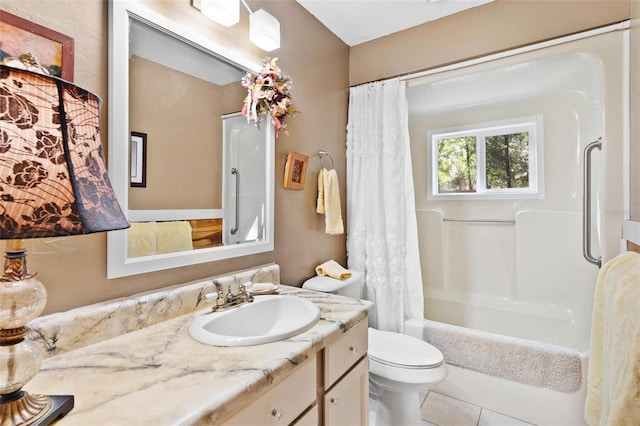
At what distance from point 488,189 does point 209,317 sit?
8.46 feet

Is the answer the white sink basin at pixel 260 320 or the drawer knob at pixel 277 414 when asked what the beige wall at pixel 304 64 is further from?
the drawer knob at pixel 277 414

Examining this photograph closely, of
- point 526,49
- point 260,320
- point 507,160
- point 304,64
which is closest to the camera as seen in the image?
point 260,320

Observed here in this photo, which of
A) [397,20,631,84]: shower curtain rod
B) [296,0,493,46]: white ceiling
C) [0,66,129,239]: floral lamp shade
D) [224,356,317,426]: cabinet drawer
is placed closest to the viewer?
[0,66,129,239]: floral lamp shade

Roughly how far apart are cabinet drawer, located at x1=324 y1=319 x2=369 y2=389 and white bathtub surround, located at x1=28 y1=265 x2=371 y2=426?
50 millimetres

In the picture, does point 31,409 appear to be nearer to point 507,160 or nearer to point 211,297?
A: point 211,297

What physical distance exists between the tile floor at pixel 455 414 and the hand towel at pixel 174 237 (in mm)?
1470

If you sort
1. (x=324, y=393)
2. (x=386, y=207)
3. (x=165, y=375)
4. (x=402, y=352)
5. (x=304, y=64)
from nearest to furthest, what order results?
(x=165, y=375), (x=324, y=393), (x=402, y=352), (x=304, y=64), (x=386, y=207)

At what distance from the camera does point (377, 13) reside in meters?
1.99

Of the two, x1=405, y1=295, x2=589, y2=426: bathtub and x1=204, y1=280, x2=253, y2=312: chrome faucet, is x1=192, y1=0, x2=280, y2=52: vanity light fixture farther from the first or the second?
x1=405, y1=295, x2=589, y2=426: bathtub

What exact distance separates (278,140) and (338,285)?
35.5 inches

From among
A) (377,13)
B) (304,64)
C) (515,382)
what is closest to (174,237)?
(304,64)

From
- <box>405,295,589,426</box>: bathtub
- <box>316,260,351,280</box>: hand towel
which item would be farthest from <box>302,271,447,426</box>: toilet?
<box>405,295,589,426</box>: bathtub

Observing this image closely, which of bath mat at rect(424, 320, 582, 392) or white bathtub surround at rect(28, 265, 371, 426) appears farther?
bath mat at rect(424, 320, 582, 392)

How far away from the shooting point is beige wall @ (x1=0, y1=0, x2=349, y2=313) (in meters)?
0.91
